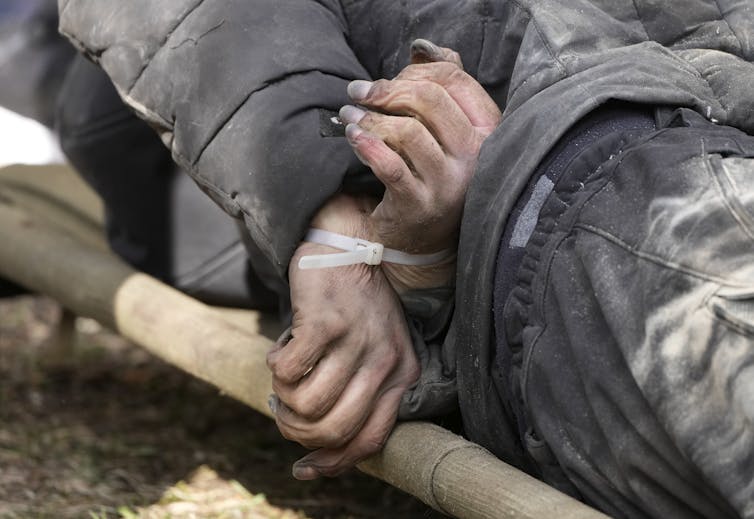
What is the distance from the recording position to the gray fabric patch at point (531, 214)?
1168 mm

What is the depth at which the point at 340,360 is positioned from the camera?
1266 millimetres

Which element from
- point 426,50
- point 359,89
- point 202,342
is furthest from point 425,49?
point 202,342

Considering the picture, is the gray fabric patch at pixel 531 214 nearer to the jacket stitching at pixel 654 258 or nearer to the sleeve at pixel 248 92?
the jacket stitching at pixel 654 258

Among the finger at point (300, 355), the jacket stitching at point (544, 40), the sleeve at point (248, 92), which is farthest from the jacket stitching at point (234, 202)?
the jacket stitching at point (544, 40)

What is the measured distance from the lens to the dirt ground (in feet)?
6.08

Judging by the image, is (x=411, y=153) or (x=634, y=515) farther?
(x=411, y=153)

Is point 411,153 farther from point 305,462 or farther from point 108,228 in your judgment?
point 108,228

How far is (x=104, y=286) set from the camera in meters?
1.89

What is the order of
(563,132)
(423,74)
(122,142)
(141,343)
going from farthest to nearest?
(122,142) → (141,343) → (423,74) → (563,132)

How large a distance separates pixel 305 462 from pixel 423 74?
1.54 feet

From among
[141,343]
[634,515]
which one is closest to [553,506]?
[634,515]

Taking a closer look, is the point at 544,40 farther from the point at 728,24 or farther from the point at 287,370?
the point at 287,370

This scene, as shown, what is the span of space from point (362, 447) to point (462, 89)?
425 millimetres

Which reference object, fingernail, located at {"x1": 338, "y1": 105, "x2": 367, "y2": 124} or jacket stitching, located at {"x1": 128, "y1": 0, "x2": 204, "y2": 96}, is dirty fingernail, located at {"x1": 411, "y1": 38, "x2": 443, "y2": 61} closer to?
fingernail, located at {"x1": 338, "y1": 105, "x2": 367, "y2": 124}
